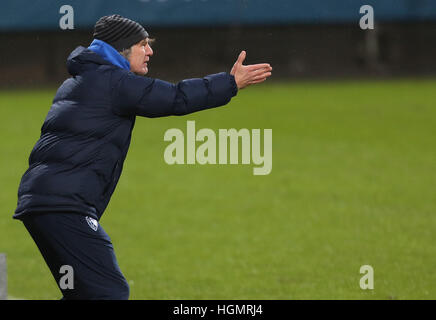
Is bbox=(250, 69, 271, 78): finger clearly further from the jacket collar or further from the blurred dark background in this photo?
the blurred dark background

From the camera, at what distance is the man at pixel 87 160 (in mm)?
4441

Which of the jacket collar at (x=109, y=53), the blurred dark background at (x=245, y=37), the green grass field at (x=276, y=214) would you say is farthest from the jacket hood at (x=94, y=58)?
the blurred dark background at (x=245, y=37)

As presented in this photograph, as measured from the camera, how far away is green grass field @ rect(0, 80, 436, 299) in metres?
7.72

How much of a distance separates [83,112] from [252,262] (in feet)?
13.9

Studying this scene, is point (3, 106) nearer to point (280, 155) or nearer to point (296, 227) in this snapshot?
A: point (280, 155)

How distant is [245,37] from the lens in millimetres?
24531

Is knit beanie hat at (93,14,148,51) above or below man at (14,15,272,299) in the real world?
above

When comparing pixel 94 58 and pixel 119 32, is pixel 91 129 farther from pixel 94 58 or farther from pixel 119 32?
pixel 119 32

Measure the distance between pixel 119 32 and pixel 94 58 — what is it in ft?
0.68

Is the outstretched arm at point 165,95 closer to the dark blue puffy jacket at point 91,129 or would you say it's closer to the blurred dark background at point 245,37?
the dark blue puffy jacket at point 91,129

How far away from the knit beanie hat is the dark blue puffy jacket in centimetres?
15

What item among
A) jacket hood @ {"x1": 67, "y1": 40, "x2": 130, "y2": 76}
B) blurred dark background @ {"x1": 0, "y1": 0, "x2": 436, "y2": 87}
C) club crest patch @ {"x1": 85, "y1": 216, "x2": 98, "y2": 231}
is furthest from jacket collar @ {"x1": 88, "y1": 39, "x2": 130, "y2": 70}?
blurred dark background @ {"x1": 0, "y1": 0, "x2": 436, "y2": 87}

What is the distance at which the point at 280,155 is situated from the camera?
47.7 ft
